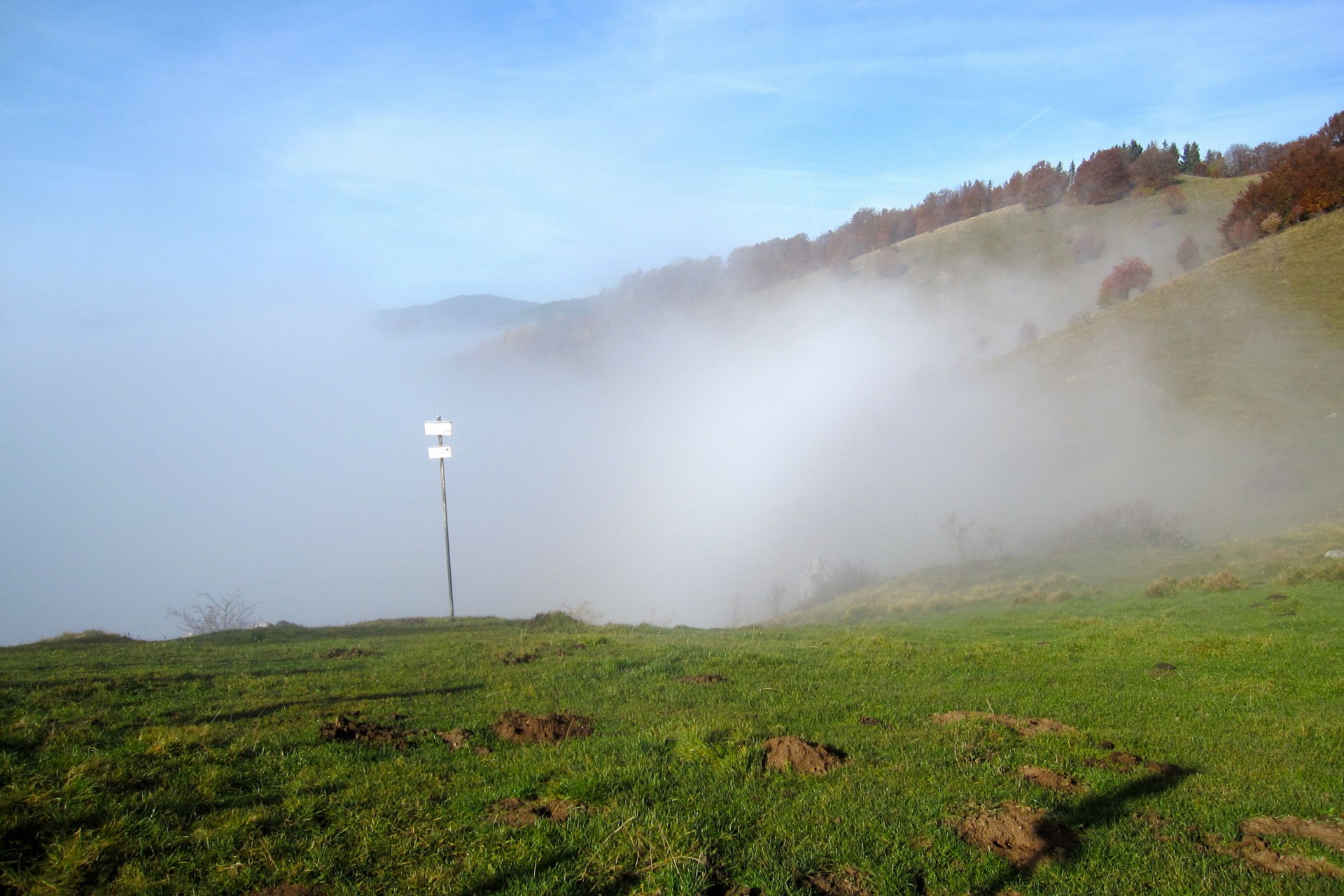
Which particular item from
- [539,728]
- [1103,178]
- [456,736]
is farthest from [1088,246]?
[456,736]

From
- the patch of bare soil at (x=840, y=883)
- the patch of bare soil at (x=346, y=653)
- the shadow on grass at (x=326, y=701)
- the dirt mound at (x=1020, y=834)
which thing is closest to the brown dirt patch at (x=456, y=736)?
the shadow on grass at (x=326, y=701)

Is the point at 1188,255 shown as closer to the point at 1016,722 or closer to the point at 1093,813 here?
the point at 1016,722

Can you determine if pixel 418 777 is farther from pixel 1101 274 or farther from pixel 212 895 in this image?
pixel 1101 274

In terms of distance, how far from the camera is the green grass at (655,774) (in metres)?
4.99

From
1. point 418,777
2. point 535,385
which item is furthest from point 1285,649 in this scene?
point 535,385

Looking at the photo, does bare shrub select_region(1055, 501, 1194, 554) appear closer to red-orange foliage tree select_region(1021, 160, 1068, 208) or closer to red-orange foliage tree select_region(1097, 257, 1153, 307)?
red-orange foliage tree select_region(1097, 257, 1153, 307)

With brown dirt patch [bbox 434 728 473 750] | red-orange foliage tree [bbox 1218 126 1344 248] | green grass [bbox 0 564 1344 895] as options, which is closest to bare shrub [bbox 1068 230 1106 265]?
red-orange foliage tree [bbox 1218 126 1344 248]

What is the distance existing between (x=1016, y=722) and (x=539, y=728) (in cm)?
507

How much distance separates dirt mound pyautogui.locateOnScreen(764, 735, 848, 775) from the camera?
6.87 metres

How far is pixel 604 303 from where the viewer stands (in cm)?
17250

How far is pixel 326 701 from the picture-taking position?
32.7 ft

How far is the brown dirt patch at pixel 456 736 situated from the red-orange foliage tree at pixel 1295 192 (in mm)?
74571

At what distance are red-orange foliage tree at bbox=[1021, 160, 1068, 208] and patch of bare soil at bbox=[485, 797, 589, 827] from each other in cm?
11905

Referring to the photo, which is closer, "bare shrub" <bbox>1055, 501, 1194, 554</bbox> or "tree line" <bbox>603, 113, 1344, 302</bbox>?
"bare shrub" <bbox>1055, 501, 1194, 554</bbox>
